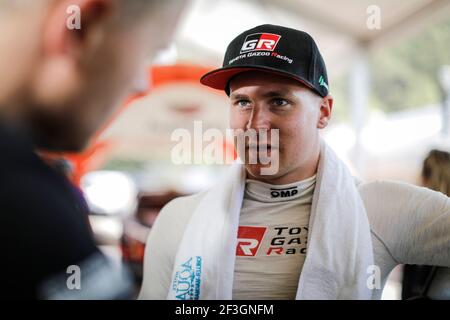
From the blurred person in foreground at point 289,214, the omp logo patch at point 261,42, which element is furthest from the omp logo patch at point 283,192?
the omp logo patch at point 261,42

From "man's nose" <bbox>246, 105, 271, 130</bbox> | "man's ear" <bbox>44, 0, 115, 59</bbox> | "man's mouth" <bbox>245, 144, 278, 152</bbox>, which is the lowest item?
"man's mouth" <bbox>245, 144, 278, 152</bbox>

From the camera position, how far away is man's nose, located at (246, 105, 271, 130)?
0.83m

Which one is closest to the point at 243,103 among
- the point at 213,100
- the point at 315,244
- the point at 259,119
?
the point at 259,119

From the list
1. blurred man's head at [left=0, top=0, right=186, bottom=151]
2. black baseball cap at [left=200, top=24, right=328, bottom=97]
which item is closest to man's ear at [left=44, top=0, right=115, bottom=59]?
blurred man's head at [left=0, top=0, right=186, bottom=151]

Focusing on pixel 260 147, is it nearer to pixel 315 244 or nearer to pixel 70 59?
pixel 315 244

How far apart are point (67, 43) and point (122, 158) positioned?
0.49 metres

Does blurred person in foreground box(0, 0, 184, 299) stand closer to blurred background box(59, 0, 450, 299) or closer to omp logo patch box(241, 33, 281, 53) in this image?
omp logo patch box(241, 33, 281, 53)

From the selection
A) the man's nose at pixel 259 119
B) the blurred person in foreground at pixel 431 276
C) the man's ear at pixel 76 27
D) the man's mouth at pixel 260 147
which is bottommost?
the blurred person in foreground at pixel 431 276

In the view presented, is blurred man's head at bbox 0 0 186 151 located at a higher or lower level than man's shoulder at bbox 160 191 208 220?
higher

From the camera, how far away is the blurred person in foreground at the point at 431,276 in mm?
898

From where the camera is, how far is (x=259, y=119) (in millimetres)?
832

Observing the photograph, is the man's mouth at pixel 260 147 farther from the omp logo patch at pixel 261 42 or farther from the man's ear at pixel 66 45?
the man's ear at pixel 66 45

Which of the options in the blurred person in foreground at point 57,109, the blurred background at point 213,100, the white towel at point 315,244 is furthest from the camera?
the blurred background at point 213,100
